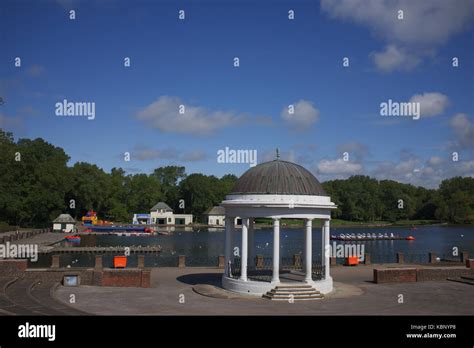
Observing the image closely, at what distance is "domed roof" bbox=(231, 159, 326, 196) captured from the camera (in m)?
28.8

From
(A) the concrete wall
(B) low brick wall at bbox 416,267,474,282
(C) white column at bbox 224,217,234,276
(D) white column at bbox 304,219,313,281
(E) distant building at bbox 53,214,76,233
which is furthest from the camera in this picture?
(A) the concrete wall

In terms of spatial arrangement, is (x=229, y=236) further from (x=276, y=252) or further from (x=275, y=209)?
(x=275, y=209)

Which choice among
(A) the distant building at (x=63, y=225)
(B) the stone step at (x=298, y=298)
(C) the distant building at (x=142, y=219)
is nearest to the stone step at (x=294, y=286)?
(B) the stone step at (x=298, y=298)

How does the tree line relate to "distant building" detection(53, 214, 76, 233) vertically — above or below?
above

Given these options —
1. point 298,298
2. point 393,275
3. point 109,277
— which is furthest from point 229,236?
point 393,275

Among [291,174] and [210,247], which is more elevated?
[291,174]

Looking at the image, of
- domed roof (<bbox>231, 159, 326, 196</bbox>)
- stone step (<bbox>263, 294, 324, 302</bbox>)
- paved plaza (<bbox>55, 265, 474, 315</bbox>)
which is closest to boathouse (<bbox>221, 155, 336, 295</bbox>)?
domed roof (<bbox>231, 159, 326, 196</bbox>)

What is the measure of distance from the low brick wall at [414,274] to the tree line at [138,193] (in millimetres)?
85216

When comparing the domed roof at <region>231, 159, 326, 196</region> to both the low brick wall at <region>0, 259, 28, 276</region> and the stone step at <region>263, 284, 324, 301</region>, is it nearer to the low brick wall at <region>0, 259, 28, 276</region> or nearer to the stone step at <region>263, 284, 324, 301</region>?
the stone step at <region>263, 284, 324, 301</region>
